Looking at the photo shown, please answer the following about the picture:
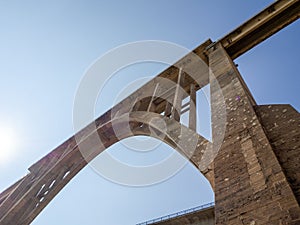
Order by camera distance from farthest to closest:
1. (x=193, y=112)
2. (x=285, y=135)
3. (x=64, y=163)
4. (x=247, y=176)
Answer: (x=64, y=163) → (x=193, y=112) → (x=285, y=135) → (x=247, y=176)

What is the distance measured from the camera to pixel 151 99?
326 inches

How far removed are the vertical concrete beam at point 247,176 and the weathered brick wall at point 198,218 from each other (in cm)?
1055

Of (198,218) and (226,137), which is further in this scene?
(198,218)

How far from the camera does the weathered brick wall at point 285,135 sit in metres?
2.98

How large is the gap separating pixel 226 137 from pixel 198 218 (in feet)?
36.9

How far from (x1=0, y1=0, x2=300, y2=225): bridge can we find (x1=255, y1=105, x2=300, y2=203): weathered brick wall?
0.04 feet

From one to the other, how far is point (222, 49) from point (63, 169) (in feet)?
23.1

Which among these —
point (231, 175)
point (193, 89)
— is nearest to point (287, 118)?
point (231, 175)

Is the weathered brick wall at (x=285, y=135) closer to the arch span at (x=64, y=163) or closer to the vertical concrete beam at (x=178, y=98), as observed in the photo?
the vertical concrete beam at (x=178, y=98)

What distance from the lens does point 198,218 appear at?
45.4 feet

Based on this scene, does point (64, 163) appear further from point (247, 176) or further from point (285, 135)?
point (285, 135)

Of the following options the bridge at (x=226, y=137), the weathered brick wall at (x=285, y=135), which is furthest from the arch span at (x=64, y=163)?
the weathered brick wall at (x=285, y=135)

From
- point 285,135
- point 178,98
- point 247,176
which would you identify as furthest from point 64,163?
point 285,135

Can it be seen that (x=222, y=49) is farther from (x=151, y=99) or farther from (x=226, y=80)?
(x=151, y=99)
